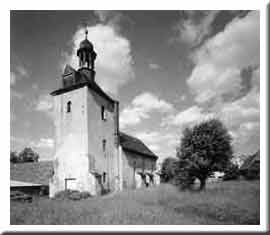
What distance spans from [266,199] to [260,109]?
8.26 feet

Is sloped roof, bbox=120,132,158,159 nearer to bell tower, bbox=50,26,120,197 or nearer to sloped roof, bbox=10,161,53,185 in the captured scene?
bell tower, bbox=50,26,120,197

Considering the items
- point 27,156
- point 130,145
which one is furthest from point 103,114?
point 27,156

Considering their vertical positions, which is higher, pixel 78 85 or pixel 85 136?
Result: pixel 78 85

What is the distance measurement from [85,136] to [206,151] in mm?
5906

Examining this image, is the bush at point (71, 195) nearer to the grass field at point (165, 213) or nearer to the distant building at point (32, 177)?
the distant building at point (32, 177)

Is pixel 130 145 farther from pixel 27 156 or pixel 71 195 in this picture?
pixel 27 156

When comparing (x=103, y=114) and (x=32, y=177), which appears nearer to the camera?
(x=103, y=114)

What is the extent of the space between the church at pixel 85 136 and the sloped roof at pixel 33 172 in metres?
3.57

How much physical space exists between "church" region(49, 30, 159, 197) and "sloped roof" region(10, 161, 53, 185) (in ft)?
11.7

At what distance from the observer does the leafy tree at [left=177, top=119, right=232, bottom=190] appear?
939 centimetres

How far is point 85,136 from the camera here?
10680mm
